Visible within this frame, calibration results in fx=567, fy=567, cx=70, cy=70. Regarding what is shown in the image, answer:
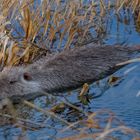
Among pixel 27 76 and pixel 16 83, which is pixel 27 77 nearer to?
pixel 27 76

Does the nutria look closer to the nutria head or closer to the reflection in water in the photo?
the nutria head

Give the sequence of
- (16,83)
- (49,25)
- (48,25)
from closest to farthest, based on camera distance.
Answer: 1. (16,83)
2. (48,25)
3. (49,25)

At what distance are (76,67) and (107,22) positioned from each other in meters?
1.54

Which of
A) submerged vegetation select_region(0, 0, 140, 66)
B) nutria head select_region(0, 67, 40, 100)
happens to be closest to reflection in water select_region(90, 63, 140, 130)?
nutria head select_region(0, 67, 40, 100)

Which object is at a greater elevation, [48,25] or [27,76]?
[48,25]

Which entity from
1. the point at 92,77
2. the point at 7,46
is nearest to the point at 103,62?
the point at 92,77

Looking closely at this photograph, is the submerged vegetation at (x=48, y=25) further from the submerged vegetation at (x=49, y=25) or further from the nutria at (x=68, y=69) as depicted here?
the nutria at (x=68, y=69)

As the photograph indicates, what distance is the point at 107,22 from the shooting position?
24.4 ft

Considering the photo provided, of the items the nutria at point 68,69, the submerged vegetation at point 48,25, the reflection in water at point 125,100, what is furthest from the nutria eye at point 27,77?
the reflection in water at point 125,100

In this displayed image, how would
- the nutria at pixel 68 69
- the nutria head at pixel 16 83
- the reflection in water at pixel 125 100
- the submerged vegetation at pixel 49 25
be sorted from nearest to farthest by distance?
the reflection in water at pixel 125 100, the nutria head at pixel 16 83, the nutria at pixel 68 69, the submerged vegetation at pixel 49 25

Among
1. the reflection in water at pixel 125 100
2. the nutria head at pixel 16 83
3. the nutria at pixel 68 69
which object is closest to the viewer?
the reflection in water at pixel 125 100

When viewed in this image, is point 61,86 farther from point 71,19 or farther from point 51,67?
point 71,19

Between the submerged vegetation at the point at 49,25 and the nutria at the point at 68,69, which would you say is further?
the submerged vegetation at the point at 49,25

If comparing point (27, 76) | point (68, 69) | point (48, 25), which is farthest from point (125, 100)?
point (48, 25)
